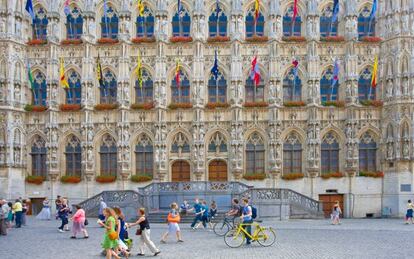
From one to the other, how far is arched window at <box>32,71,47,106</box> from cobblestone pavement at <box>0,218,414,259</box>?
15108 millimetres

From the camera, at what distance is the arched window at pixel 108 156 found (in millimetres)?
38500

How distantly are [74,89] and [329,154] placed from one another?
1804 centimetres

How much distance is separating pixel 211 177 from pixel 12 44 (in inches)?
631

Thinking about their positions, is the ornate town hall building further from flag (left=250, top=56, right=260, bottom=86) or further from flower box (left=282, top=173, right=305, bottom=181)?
flag (left=250, top=56, right=260, bottom=86)

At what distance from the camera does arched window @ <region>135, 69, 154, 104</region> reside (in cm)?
3900

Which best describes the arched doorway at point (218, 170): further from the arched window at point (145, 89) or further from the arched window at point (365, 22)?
the arched window at point (365, 22)

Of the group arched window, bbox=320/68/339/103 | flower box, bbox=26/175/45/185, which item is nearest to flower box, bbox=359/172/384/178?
arched window, bbox=320/68/339/103

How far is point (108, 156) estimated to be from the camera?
3862cm

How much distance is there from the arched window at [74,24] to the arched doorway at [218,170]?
13.2 m

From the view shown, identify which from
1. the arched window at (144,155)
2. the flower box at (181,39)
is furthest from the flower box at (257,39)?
the arched window at (144,155)

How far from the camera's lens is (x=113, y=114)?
38.4 metres

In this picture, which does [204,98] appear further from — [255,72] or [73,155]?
[73,155]

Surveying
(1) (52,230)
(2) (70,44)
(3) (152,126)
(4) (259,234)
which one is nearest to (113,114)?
(3) (152,126)

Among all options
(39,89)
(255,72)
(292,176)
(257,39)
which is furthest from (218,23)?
(39,89)
